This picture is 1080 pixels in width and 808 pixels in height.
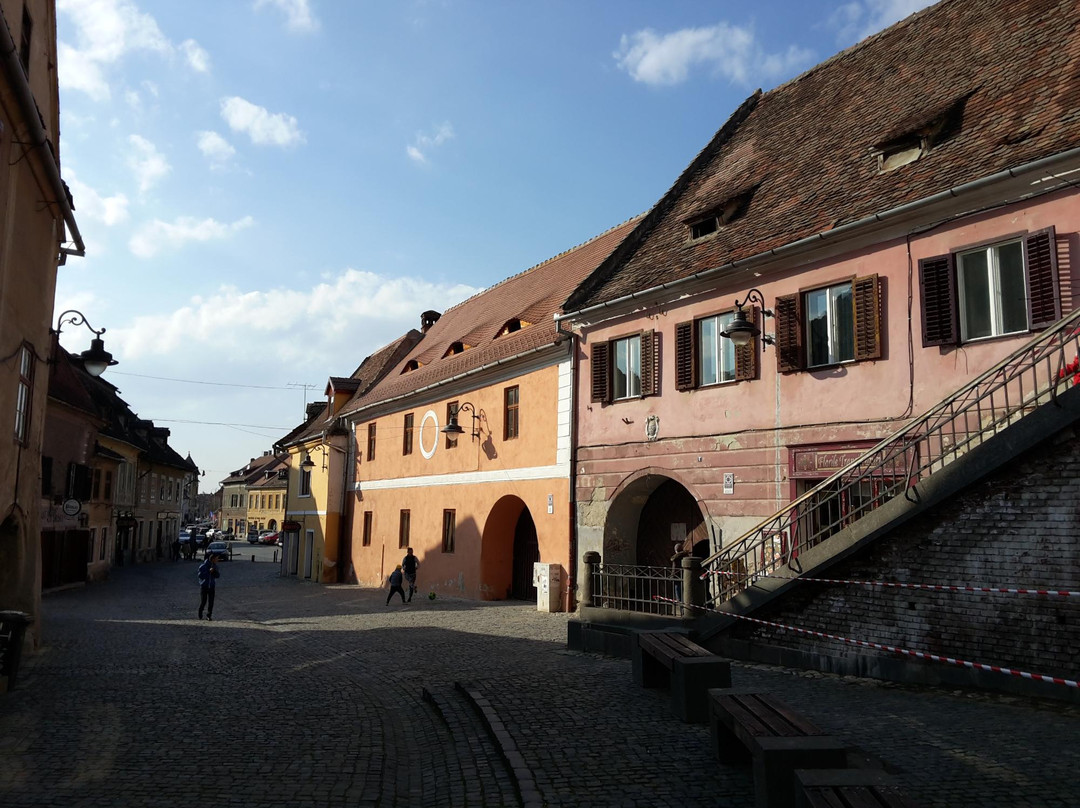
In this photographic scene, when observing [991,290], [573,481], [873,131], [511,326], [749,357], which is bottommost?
[573,481]

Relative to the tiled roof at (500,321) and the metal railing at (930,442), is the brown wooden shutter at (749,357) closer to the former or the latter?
the metal railing at (930,442)

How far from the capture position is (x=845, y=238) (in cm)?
1377

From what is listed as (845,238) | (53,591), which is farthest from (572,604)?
(53,591)

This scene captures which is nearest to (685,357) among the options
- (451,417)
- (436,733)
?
(436,733)

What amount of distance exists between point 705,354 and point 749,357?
1300 millimetres

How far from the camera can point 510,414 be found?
2283cm

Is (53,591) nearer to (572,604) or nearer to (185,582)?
(185,582)

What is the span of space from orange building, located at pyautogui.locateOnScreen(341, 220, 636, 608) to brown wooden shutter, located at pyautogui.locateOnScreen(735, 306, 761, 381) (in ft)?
17.2

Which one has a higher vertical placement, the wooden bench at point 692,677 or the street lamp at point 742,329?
the street lamp at point 742,329

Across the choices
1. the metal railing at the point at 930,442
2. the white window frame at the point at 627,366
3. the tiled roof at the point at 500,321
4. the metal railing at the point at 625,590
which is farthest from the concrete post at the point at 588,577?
the tiled roof at the point at 500,321

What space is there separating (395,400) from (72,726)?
21023 mm

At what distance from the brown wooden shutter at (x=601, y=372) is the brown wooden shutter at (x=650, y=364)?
4.10 feet

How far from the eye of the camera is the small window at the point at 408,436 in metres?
28.9

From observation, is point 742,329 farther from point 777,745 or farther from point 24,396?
point 24,396
